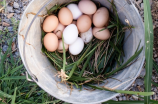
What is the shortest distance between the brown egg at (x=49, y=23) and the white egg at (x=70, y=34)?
7 cm

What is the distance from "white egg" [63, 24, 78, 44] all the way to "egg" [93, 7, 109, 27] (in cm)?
12

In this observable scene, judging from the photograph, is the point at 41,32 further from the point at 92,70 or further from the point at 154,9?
the point at 154,9

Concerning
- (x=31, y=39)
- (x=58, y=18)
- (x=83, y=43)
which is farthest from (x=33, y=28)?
(x=83, y=43)

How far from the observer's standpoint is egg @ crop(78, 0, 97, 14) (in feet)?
3.04

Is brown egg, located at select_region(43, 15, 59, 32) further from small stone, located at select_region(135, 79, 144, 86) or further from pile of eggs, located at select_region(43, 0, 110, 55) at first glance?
small stone, located at select_region(135, 79, 144, 86)

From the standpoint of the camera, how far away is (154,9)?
1.10 metres

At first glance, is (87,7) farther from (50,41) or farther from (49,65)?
(49,65)

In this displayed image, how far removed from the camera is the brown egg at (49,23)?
0.90 metres

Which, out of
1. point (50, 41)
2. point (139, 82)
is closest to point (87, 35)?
point (50, 41)

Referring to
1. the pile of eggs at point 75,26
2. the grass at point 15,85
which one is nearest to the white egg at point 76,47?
the pile of eggs at point 75,26

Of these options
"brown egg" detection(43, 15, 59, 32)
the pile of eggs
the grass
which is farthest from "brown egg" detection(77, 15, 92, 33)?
the grass

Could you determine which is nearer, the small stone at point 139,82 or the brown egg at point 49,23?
the brown egg at point 49,23

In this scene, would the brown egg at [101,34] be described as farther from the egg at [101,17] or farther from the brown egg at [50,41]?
the brown egg at [50,41]

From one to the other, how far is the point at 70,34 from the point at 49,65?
0.68ft
